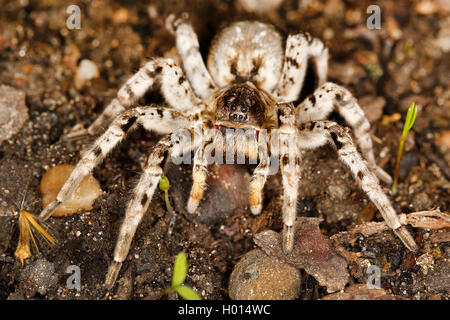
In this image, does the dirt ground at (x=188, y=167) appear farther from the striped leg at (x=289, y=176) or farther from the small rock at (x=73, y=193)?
the striped leg at (x=289, y=176)

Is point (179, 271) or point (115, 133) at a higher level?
point (115, 133)

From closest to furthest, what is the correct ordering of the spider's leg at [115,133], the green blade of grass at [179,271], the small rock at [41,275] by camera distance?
the green blade of grass at [179,271]
the small rock at [41,275]
the spider's leg at [115,133]

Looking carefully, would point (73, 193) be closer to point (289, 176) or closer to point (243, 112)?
point (243, 112)

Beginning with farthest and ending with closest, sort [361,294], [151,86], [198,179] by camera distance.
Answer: [151,86] → [198,179] → [361,294]

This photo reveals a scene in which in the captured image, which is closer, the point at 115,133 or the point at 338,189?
the point at 115,133

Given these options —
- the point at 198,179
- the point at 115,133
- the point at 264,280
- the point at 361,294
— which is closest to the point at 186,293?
the point at 264,280

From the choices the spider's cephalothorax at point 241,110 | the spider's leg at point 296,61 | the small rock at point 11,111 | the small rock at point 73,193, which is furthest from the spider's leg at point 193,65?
the small rock at point 11,111
